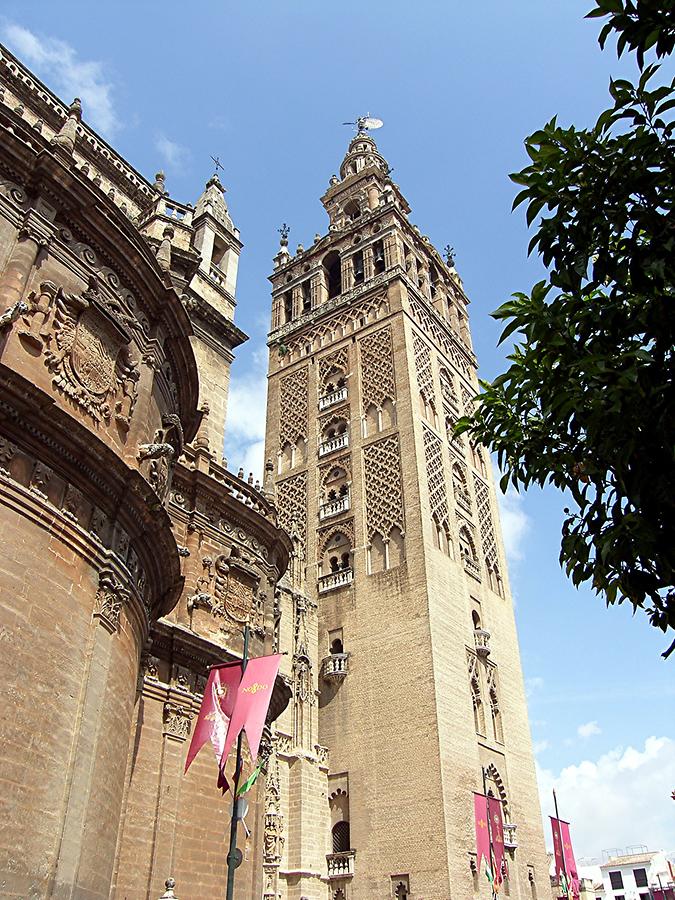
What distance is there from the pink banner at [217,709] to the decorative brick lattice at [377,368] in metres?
24.9

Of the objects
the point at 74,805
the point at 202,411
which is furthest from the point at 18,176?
the point at 74,805

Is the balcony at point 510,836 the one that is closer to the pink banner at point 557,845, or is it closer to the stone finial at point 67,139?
the pink banner at point 557,845

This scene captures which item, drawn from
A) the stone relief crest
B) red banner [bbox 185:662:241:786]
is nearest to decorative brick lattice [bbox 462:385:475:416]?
red banner [bbox 185:662:241:786]

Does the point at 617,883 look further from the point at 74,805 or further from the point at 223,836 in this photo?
the point at 74,805

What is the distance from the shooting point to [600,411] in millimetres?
5473

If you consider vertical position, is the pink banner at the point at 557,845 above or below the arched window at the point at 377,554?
below

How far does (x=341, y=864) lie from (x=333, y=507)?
15.0 metres

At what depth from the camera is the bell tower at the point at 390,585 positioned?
27094 millimetres

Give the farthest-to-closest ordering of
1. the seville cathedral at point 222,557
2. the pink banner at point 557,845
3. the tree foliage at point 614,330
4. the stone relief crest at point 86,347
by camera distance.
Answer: the pink banner at point 557,845 < the stone relief crest at point 86,347 < the seville cathedral at point 222,557 < the tree foliage at point 614,330

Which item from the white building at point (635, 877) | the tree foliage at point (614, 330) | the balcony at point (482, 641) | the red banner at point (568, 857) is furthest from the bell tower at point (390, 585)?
the white building at point (635, 877)

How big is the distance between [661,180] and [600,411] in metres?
1.73

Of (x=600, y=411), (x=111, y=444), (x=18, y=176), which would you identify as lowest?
(x=600, y=411)

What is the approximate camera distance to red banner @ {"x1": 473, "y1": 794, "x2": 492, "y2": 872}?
26.2 m

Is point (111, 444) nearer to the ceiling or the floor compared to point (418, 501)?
nearer to the floor
